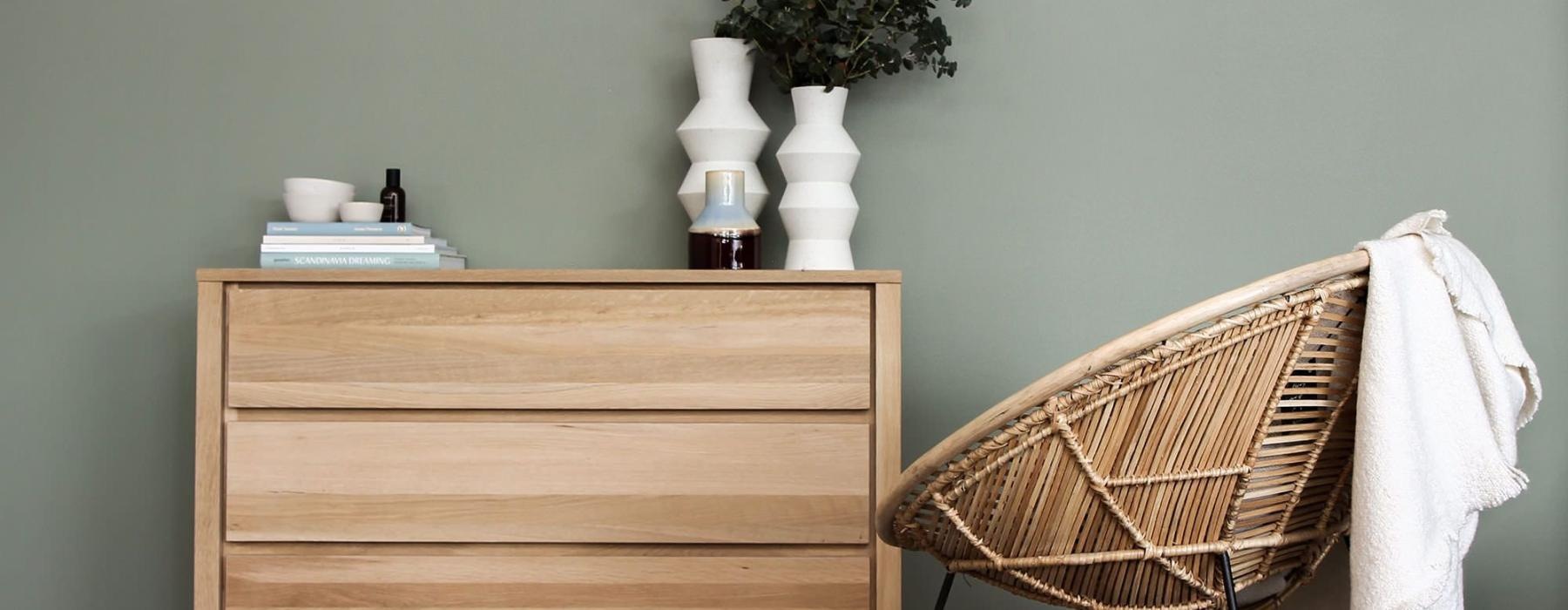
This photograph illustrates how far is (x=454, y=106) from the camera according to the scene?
2.21m

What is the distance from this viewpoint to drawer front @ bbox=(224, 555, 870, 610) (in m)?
1.71

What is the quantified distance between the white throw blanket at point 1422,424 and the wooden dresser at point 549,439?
0.68 m

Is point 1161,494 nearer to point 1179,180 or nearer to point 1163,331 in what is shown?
point 1163,331

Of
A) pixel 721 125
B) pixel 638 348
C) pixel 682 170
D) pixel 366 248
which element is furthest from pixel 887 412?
pixel 366 248

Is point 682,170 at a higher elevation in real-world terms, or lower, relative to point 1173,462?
higher

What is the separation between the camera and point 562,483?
1.71 meters

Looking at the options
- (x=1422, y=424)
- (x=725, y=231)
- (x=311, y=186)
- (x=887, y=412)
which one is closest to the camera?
(x=1422, y=424)

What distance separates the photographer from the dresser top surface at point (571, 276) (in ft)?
5.56

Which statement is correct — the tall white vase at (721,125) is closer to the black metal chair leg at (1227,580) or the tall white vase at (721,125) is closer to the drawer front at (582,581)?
the drawer front at (582,581)

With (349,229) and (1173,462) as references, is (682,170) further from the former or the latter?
(1173,462)

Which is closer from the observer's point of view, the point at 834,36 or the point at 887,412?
the point at 887,412

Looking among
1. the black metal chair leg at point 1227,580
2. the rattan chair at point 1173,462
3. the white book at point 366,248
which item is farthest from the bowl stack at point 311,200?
the black metal chair leg at point 1227,580

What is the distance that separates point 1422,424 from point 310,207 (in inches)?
65.1

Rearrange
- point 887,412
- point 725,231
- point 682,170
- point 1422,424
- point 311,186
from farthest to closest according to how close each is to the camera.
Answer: point 682,170 → point 311,186 → point 725,231 → point 887,412 → point 1422,424
